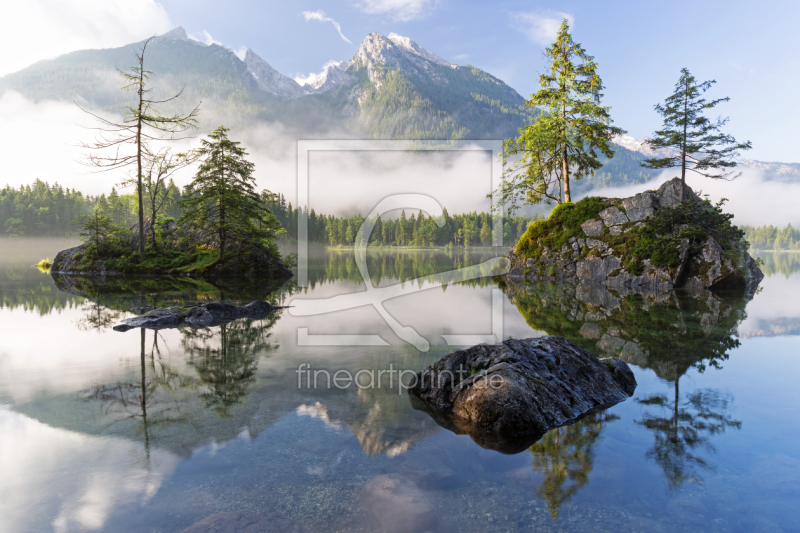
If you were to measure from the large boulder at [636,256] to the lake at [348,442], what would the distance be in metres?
14.3

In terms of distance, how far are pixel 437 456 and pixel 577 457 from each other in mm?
1645

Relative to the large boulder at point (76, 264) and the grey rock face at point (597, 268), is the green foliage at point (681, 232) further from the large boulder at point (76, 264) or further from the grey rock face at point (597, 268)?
the large boulder at point (76, 264)

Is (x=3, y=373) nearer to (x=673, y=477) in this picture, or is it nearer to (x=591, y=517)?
(x=591, y=517)

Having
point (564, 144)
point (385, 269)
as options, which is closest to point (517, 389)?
point (564, 144)

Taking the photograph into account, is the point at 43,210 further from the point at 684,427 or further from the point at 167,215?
the point at 684,427

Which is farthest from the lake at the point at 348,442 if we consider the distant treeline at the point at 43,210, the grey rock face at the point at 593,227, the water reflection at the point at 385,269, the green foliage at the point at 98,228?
the distant treeline at the point at 43,210

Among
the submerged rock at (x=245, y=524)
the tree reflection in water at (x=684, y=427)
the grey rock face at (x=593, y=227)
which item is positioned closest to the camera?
the submerged rock at (x=245, y=524)

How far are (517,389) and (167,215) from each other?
328 ft

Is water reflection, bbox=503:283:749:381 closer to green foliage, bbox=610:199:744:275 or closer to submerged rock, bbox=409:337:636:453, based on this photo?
submerged rock, bbox=409:337:636:453

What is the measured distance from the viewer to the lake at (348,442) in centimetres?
358

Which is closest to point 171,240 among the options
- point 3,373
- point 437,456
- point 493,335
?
point 3,373

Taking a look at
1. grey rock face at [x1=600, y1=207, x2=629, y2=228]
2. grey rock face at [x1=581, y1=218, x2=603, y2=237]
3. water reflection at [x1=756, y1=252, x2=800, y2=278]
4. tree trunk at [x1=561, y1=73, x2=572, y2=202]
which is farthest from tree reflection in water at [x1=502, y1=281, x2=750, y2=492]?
water reflection at [x1=756, y1=252, x2=800, y2=278]

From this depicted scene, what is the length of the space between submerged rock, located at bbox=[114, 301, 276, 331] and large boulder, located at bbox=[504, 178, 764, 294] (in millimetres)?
21417

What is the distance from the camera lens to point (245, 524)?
3361 millimetres
